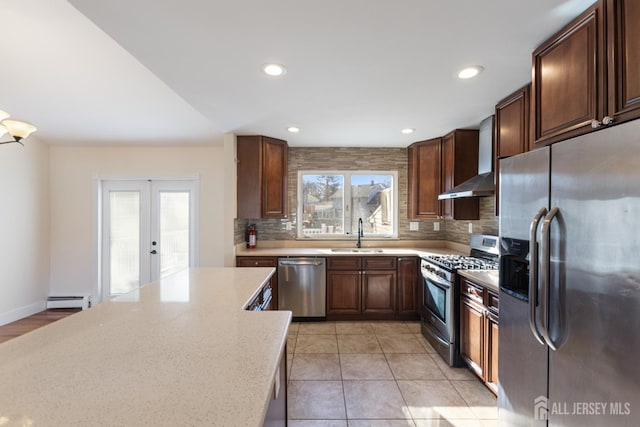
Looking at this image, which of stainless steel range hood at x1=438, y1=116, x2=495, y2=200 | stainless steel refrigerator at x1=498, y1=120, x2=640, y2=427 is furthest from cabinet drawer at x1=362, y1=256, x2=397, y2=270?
stainless steel refrigerator at x1=498, y1=120, x2=640, y2=427

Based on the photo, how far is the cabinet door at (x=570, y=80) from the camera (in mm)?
1195

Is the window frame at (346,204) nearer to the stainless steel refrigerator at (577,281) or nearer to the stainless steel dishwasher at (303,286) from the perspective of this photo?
the stainless steel dishwasher at (303,286)

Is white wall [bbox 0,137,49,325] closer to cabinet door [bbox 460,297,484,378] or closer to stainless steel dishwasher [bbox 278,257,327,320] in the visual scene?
stainless steel dishwasher [bbox 278,257,327,320]

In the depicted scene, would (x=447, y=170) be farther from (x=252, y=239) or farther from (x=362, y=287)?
(x=252, y=239)

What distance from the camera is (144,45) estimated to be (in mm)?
1560

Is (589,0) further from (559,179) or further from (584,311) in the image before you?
(584,311)

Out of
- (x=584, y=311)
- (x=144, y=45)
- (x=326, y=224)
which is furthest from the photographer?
(x=326, y=224)

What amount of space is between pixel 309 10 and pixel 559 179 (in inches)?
52.9

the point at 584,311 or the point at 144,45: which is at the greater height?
the point at 144,45

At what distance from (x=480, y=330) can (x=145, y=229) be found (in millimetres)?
4457

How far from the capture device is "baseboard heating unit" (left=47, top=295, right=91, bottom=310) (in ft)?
13.7

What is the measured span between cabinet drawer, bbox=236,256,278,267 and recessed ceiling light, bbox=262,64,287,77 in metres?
2.20

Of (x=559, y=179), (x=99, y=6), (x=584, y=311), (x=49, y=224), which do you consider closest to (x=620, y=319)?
(x=584, y=311)

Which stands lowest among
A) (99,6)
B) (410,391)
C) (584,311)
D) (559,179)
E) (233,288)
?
(410,391)
